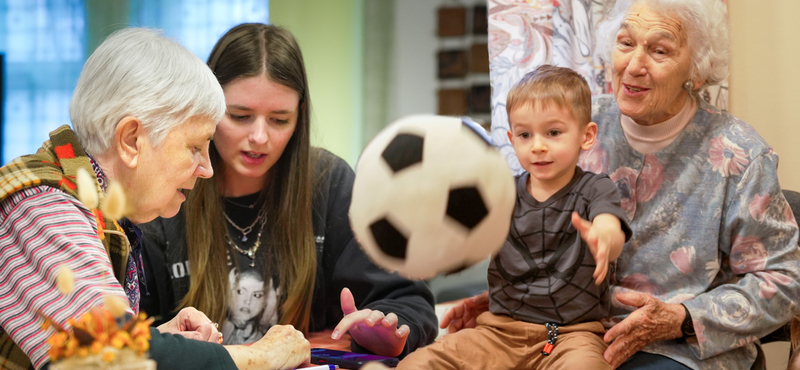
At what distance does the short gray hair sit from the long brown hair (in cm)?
72

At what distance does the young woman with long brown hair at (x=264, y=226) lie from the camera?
4.49 feet

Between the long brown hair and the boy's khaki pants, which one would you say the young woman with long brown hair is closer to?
the long brown hair

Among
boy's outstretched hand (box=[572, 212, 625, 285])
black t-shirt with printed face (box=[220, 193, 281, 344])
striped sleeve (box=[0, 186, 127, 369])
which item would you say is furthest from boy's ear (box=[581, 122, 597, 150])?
black t-shirt with printed face (box=[220, 193, 281, 344])

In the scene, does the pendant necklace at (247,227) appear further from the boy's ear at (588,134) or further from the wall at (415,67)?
the boy's ear at (588,134)

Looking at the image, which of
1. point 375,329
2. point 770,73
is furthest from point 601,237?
point 770,73

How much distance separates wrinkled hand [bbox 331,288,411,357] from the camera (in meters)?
1.05

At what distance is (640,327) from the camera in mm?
1098

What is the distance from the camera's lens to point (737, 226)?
3.92ft

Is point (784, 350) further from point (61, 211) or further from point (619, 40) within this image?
point (61, 211)

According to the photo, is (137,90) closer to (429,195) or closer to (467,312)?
(429,195)

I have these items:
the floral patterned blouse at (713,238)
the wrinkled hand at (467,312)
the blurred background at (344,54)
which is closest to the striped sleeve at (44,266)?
the blurred background at (344,54)

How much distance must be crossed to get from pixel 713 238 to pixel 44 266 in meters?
1.13

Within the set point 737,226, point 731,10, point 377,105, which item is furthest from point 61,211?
point 731,10

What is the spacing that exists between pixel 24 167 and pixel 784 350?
1912 mm
